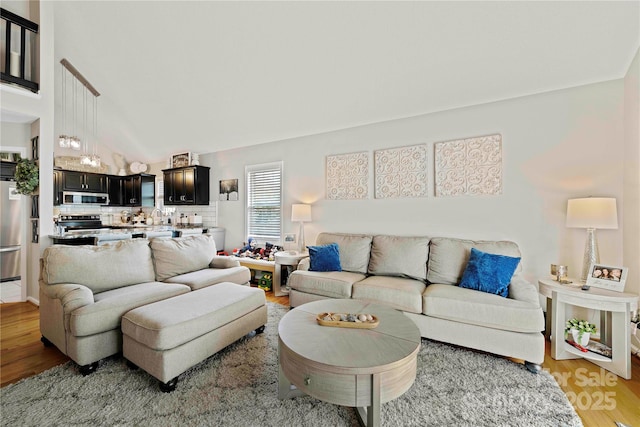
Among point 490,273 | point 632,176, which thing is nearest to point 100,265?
point 490,273

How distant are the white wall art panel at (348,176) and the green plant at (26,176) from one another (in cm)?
365

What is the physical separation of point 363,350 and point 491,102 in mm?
3146

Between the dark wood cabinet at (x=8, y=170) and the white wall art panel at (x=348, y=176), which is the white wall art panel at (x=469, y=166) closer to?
the white wall art panel at (x=348, y=176)

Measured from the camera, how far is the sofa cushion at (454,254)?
279cm

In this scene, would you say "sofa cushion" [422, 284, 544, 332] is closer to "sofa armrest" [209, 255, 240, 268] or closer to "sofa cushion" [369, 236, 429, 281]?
"sofa cushion" [369, 236, 429, 281]

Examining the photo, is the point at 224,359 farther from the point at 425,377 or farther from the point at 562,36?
the point at 562,36

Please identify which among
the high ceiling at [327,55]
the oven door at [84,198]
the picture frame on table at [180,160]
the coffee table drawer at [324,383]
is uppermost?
the high ceiling at [327,55]

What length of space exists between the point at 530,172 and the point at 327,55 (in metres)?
2.59

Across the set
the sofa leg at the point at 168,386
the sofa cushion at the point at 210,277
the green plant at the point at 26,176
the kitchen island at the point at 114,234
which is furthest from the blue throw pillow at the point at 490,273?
the green plant at the point at 26,176

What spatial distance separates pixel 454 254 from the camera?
2896 mm

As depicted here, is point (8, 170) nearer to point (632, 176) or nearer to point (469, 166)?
point (469, 166)

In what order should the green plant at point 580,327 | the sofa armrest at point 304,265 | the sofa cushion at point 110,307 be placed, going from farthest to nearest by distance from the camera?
the sofa armrest at point 304,265 < the green plant at point 580,327 < the sofa cushion at point 110,307

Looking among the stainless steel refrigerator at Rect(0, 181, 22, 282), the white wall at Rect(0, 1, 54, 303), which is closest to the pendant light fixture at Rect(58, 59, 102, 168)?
the white wall at Rect(0, 1, 54, 303)

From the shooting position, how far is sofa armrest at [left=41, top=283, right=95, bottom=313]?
6.64ft
